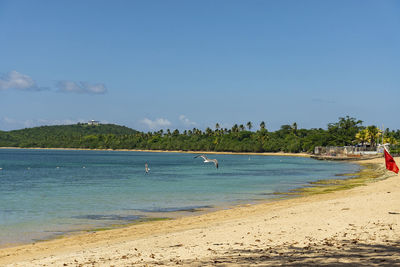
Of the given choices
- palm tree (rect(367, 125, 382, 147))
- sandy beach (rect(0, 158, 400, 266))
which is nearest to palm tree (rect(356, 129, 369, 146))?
palm tree (rect(367, 125, 382, 147))

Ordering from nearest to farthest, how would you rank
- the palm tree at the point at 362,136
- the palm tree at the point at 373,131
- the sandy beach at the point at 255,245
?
1. the sandy beach at the point at 255,245
2. the palm tree at the point at 373,131
3. the palm tree at the point at 362,136

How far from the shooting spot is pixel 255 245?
562 inches

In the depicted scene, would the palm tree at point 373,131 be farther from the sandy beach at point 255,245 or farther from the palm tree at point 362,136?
the sandy beach at point 255,245

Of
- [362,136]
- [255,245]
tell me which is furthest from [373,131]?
[255,245]

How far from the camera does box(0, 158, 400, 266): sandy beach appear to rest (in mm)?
12109

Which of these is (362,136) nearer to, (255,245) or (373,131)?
(373,131)

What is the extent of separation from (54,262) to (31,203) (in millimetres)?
24820

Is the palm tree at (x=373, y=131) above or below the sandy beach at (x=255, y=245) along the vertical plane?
above

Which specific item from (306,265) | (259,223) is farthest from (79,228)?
(306,265)

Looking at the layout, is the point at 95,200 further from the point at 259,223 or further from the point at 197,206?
the point at 259,223

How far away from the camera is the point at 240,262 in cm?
1180

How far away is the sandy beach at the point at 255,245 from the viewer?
1211 cm

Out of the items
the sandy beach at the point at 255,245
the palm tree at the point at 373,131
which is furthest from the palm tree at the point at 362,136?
the sandy beach at the point at 255,245

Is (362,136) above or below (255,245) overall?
above
